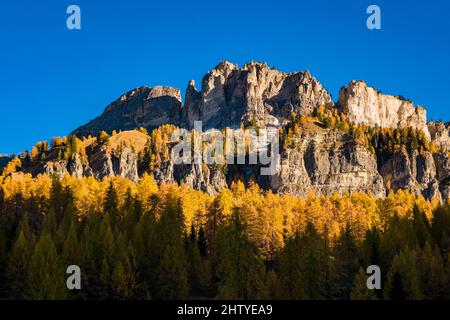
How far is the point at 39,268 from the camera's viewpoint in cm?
6412

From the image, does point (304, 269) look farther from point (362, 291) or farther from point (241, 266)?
point (241, 266)

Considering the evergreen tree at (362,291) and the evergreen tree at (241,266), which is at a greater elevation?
the evergreen tree at (241,266)

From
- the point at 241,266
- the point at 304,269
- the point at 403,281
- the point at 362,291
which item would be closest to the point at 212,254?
the point at 304,269

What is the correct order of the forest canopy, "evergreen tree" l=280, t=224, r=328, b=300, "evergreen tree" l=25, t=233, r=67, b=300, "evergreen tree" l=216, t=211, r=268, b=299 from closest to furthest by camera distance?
"evergreen tree" l=25, t=233, r=67, b=300 → "evergreen tree" l=216, t=211, r=268, b=299 → the forest canopy → "evergreen tree" l=280, t=224, r=328, b=300

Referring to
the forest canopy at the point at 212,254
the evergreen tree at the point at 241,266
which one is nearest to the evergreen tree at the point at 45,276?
the forest canopy at the point at 212,254

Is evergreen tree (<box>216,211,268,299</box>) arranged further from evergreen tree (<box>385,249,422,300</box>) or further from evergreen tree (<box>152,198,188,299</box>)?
evergreen tree (<box>385,249,422,300</box>)

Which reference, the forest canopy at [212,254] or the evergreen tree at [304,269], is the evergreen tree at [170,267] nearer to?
the forest canopy at [212,254]

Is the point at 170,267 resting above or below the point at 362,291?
above

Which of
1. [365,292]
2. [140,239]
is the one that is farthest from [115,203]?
[365,292]

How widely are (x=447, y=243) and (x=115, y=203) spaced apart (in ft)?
192

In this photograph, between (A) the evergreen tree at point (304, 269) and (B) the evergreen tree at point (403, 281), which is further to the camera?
(A) the evergreen tree at point (304, 269)

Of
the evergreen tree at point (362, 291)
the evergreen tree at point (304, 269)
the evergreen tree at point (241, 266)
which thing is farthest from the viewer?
the evergreen tree at point (304, 269)

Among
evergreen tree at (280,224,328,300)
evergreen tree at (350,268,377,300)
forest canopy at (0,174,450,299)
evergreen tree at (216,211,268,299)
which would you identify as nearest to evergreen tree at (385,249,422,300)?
forest canopy at (0,174,450,299)
